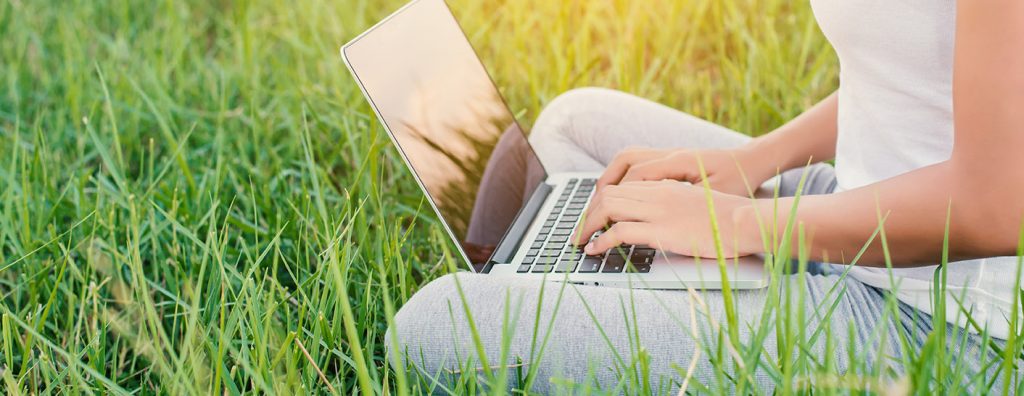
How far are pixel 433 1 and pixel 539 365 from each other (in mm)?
697

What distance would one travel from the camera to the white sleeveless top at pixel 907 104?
1072mm

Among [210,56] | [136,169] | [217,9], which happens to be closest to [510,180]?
[136,169]

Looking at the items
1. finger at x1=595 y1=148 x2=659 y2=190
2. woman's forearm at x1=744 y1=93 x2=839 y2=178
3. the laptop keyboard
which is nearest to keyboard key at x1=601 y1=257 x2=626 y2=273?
the laptop keyboard

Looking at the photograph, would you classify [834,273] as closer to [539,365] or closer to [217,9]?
[539,365]

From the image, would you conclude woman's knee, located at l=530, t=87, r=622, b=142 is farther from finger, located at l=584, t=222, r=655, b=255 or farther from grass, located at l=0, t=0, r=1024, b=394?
finger, located at l=584, t=222, r=655, b=255

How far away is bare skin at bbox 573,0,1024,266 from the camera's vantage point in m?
0.90

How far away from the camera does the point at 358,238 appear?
157cm

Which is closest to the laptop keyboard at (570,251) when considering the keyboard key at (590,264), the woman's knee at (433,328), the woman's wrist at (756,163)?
the keyboard key at (590,264)

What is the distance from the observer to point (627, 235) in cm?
117

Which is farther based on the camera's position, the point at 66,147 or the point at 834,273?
the point at 66,147

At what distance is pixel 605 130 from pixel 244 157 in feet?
2.28

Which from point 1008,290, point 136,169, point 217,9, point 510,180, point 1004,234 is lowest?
point 1008,290

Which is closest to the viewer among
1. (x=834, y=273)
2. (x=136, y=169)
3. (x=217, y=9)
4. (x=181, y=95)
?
(x=834, y=273)

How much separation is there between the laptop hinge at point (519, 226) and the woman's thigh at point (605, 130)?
0.12m
